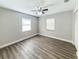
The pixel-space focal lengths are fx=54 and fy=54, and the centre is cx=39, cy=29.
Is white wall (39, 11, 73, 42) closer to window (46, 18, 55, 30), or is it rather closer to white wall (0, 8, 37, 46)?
window (46, 18, 55, 30)

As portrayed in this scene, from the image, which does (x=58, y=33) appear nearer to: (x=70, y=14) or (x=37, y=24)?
(x=70, y=14)

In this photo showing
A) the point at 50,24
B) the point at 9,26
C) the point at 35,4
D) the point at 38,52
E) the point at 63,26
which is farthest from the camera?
the point at 50,24

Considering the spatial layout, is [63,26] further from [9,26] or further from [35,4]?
[9,26]

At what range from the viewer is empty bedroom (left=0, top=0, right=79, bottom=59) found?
101 inches

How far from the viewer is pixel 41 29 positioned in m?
6.57

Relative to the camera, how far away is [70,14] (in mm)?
4035

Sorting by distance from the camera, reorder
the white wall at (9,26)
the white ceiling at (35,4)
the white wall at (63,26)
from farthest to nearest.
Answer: the white wall at (63,26) < the white wall at (9,26) < the white ceiling at (35,4)

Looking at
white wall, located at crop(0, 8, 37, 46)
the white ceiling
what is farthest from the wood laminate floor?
the white ceiling

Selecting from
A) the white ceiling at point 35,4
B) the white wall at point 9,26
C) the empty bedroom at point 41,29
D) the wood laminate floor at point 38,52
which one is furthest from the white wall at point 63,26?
the white wall at point 9,26

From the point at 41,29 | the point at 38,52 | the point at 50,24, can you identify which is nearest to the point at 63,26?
the point at 50,24

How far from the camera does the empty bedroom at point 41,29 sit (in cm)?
256

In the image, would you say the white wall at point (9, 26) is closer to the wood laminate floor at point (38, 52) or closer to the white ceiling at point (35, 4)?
the white ceiling at point (35, 4)

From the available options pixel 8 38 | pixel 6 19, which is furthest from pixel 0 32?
pixel 6 19

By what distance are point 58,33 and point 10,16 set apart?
4.11 meters
